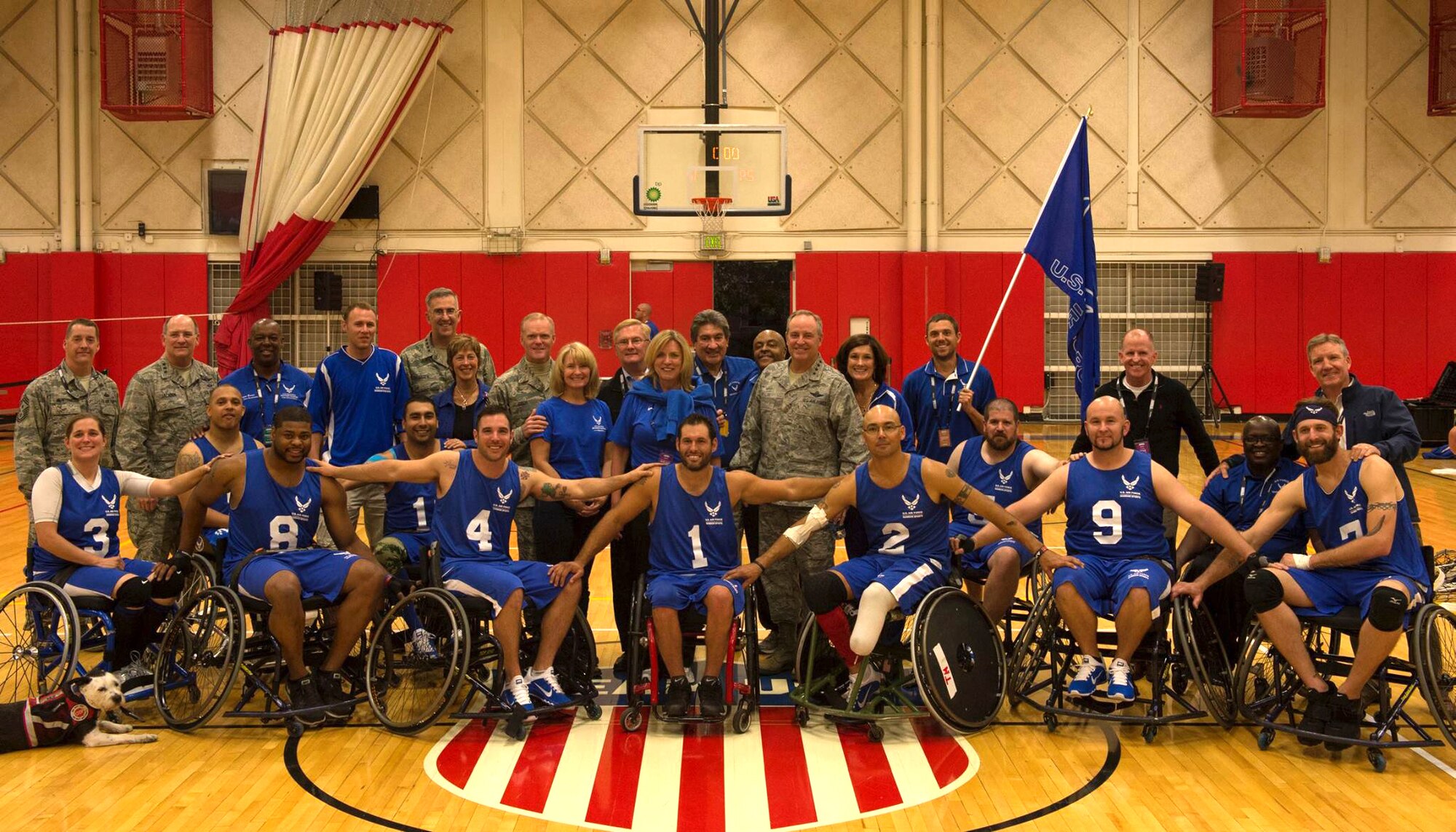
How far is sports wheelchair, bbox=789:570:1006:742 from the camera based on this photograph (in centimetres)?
503

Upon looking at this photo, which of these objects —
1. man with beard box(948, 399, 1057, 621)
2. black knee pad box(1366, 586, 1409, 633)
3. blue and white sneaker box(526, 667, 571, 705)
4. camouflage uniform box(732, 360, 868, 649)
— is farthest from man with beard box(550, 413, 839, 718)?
black knee pad box(1366, 586, 1409, 633)

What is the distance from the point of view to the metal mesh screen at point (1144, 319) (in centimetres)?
1714

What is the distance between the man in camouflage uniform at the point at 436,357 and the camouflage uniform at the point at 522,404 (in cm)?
52

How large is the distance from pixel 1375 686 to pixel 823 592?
2.48m

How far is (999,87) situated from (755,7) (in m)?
3.44

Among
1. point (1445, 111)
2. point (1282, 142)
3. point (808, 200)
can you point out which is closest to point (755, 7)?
point (808, 200)

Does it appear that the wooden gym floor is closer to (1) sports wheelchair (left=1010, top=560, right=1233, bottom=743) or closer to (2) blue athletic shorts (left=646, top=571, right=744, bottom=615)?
(1) sports wheelchair (left=1010, top=560, right=1233, bottom=743)

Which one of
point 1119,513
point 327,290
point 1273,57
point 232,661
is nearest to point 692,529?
point 1119,513

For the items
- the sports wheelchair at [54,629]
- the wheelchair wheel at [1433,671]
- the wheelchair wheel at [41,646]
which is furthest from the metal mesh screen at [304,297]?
the wheelchair wheel at [1433,671]

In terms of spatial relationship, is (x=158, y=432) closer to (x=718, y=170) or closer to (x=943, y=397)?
(x=943, y=397)

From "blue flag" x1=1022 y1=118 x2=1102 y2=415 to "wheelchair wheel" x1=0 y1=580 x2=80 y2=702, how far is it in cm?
538

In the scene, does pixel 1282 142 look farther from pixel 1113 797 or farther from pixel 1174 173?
pixel 1113 797

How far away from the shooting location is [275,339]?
670 centimetres

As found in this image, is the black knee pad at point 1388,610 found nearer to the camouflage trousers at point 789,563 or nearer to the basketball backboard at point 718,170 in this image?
the camouflage trousers at point 789,563
